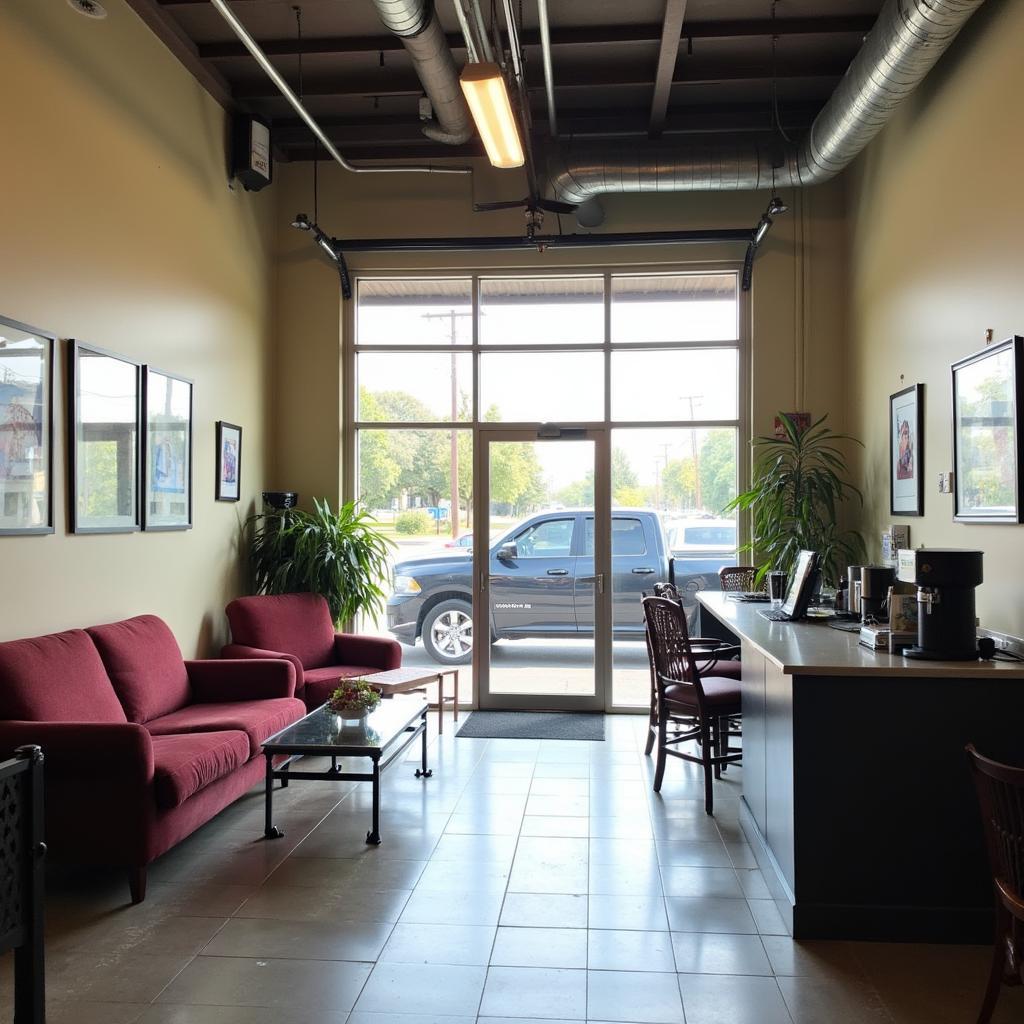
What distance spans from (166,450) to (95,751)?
227cm

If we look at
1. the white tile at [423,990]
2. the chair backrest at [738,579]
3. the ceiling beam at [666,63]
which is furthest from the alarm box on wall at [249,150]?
the white tile at [423,990]

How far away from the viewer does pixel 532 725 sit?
6.31m

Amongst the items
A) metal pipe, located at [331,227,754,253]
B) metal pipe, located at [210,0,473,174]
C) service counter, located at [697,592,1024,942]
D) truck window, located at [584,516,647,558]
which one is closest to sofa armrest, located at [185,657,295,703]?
truck window, located at [584,516,647,558]

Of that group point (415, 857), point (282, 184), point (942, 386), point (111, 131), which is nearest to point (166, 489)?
point (111, 131)

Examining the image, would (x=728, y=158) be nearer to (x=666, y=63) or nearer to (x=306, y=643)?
(x=666, y=63)

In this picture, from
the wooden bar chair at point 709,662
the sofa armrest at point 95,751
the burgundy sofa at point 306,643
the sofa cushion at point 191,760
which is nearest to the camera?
the sofa armrest at point 95,751

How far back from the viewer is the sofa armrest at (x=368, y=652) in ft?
20.0

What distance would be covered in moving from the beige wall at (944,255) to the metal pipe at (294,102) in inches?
117

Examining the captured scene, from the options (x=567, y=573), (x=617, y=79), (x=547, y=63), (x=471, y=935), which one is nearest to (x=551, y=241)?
(x=617, y=79)

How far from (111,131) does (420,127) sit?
2.45 meters

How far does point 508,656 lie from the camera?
6.85 metres

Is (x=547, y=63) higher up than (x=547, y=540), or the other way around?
(x=547, y=63)

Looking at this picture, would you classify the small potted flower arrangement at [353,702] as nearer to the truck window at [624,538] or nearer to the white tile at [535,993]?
the white tile at [535,993]

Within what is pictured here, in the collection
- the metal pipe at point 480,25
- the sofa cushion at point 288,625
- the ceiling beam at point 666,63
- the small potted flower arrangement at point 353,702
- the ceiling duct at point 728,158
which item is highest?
the ceiling beam at point 666,63
